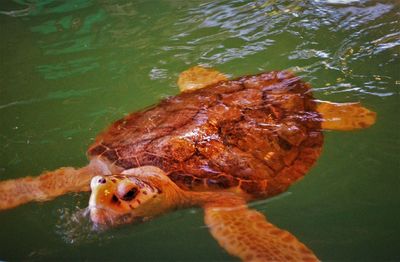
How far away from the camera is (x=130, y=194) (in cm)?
209

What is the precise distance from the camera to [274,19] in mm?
4664

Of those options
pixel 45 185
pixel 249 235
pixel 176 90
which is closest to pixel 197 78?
pixel 176 90

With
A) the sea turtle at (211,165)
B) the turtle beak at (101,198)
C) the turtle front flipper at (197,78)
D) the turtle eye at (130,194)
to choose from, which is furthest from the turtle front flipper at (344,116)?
the turtle beak at (101,198)

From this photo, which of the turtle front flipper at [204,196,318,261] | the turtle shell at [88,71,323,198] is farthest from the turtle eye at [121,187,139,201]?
the turtle front flipper at [204,196,318,261]

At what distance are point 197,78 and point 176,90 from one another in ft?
0.82

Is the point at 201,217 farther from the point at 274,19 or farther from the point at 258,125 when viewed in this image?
the point at 274,19

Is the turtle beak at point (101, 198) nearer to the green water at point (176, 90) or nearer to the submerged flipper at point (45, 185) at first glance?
the green water at point (176, 90)

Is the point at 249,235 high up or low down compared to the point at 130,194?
down

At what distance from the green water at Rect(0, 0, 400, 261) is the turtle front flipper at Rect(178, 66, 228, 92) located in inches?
5.8

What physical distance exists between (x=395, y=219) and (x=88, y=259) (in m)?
1.86

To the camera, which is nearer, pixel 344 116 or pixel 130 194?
pixel 130 194

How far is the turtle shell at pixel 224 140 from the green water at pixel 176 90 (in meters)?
0.18

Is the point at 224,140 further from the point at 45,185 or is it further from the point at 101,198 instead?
the point at 45,185

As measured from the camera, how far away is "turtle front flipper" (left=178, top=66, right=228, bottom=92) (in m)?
3.60
